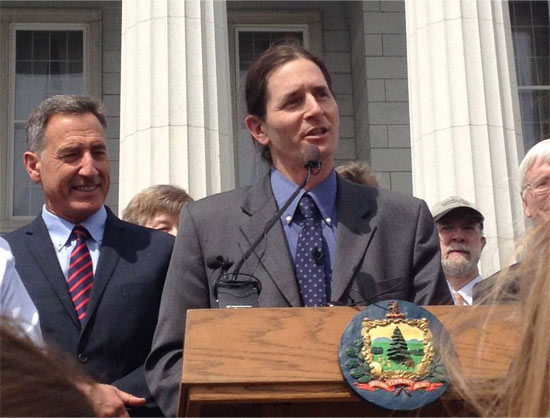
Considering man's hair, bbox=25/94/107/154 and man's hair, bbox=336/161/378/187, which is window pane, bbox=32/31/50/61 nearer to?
man's hair, bbox=336/161/378/187

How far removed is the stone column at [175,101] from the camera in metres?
12.0

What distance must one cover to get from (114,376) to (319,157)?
1334mm

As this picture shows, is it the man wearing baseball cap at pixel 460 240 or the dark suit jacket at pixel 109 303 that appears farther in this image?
the man wearing baseball cap at pixel 460 240

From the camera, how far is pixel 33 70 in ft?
59.0

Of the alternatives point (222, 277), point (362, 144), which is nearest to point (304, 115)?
point (222, 277)

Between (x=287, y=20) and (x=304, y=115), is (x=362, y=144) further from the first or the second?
(x=304, y=115)

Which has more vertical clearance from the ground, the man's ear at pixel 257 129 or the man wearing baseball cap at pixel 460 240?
the man's ear at pixel 257 129

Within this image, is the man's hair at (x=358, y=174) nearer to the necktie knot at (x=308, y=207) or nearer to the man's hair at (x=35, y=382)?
the necktie knot at (x=308, y=207)

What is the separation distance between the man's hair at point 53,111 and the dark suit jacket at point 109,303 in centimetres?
52

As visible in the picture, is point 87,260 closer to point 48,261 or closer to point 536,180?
point 48,261

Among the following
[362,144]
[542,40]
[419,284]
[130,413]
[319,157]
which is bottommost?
[130,413]

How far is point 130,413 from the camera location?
15.6 feet

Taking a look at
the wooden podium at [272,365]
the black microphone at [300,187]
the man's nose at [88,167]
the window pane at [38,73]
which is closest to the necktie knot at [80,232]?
the man's nose at [88,167]

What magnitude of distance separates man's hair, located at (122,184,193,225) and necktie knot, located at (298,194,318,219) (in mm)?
2386
